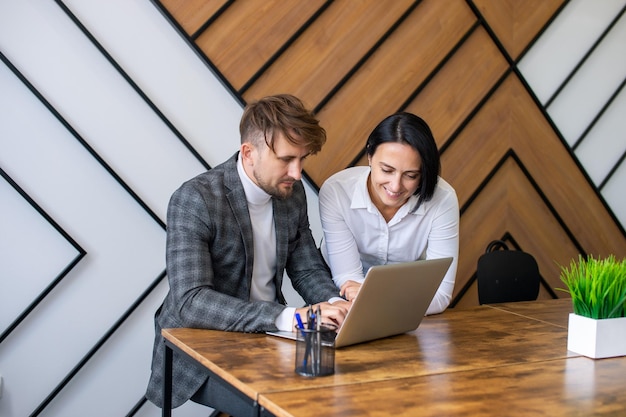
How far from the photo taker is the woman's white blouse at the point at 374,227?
2.35 meters

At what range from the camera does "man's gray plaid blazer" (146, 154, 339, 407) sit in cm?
180

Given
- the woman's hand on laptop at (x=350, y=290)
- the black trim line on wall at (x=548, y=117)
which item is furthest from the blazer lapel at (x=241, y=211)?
the black trim line on wall at (x=548, y=117)

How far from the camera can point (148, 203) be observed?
2.72 metres

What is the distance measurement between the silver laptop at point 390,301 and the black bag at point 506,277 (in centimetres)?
92

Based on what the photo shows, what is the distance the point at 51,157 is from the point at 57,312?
55 cm

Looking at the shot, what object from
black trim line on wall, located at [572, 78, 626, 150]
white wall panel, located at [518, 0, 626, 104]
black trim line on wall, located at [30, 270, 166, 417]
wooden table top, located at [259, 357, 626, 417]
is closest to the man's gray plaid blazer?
wooden table top, located at [259, 357, 626, 417]

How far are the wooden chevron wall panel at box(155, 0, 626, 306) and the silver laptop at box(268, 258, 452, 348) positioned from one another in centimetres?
124

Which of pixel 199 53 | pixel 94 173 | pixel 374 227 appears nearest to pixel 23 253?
pixel 94 173

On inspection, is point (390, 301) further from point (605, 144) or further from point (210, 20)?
point (605, 144)

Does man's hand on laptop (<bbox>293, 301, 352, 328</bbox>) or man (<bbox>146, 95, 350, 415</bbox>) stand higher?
man (<bbox>146, 95, 350, 415</bbox>)

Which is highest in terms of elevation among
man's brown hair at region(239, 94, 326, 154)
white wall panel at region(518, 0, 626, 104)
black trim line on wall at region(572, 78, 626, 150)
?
man's brown hair at region(239, 94, 326, 154)

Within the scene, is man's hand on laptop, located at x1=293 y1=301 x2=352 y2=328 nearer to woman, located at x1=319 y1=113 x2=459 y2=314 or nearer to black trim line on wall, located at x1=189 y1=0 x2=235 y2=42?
woman, located at x1=319 y1=113 x2=459 y2=314

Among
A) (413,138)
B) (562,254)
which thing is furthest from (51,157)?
(562,254)

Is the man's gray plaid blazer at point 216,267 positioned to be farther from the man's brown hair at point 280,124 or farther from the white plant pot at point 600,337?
the white plant pot at point 600,337
